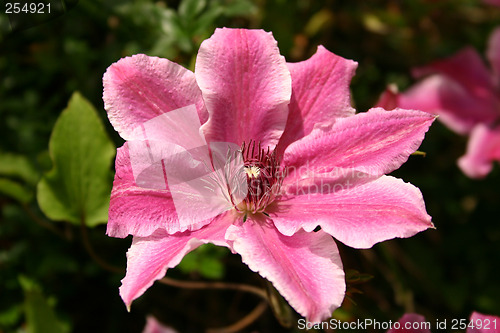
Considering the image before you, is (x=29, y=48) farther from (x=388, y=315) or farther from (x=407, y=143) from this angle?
(x=388, y=315)

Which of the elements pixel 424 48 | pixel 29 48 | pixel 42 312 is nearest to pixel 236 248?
pixel 42 312

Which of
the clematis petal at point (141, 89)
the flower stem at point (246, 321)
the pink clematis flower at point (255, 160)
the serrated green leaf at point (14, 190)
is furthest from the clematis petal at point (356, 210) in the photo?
the serrated green leaf at point (14, 190)

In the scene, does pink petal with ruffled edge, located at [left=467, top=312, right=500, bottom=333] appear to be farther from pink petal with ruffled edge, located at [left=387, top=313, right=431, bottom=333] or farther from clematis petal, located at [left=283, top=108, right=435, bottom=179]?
clematis petal, located at [left=283, top=108, right=435, bottom=179]

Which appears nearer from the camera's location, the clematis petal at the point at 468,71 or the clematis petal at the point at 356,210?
the clematis petal at the point at 356,210

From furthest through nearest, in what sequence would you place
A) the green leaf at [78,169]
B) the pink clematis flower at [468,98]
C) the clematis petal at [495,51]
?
1. the clematis petal at [495,51]
2. the pink clematis flower at [468,98]
3. the green leaf at [78,169]

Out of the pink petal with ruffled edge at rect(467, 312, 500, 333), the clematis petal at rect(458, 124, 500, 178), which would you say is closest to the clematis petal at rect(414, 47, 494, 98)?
the clematis petal at rect(458, 124, 500, 178)

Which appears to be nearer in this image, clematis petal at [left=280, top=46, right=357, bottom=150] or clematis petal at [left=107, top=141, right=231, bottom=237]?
clematis petal at [left=107, top=141, right=231, bottom=237]

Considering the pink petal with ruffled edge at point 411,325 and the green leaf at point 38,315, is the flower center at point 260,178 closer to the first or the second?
the pink petal with ruffled edge at point 411,325
